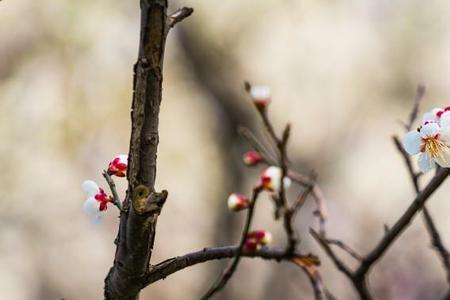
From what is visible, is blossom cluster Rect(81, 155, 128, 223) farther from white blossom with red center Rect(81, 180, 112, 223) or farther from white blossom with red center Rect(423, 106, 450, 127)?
white blossom with red center Rect(423, 106, 450, 127)

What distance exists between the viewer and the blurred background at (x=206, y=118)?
362cm

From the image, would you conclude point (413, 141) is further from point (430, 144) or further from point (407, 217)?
point (407, 217)

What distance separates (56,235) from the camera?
3.61 meters

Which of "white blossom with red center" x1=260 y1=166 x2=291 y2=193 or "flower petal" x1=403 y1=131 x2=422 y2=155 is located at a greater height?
"white blossom with red center" x1=260 y1=166 x2=291 y2=193

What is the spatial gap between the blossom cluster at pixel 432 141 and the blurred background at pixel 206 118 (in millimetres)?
2668

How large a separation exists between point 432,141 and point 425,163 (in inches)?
1.3

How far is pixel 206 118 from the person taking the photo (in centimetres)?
407

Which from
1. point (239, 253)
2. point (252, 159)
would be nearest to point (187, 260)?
point (239, 253)

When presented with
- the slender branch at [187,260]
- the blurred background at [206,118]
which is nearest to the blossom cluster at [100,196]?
the slender branch at [187,260]

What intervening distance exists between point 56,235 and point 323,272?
1.43 m

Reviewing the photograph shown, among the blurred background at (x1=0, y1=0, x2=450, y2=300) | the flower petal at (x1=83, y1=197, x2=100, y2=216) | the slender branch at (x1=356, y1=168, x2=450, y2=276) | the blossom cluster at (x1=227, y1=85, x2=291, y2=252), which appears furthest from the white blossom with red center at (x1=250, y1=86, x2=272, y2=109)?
the blurred background at (x1=0, y1=0, x2=450, y2=300)

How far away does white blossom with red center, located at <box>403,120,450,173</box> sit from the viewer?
31.2 inches

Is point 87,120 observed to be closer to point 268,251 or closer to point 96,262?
point 96,262

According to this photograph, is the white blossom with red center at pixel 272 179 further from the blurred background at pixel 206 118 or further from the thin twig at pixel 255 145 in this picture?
the blurred background at pixel 206 118
